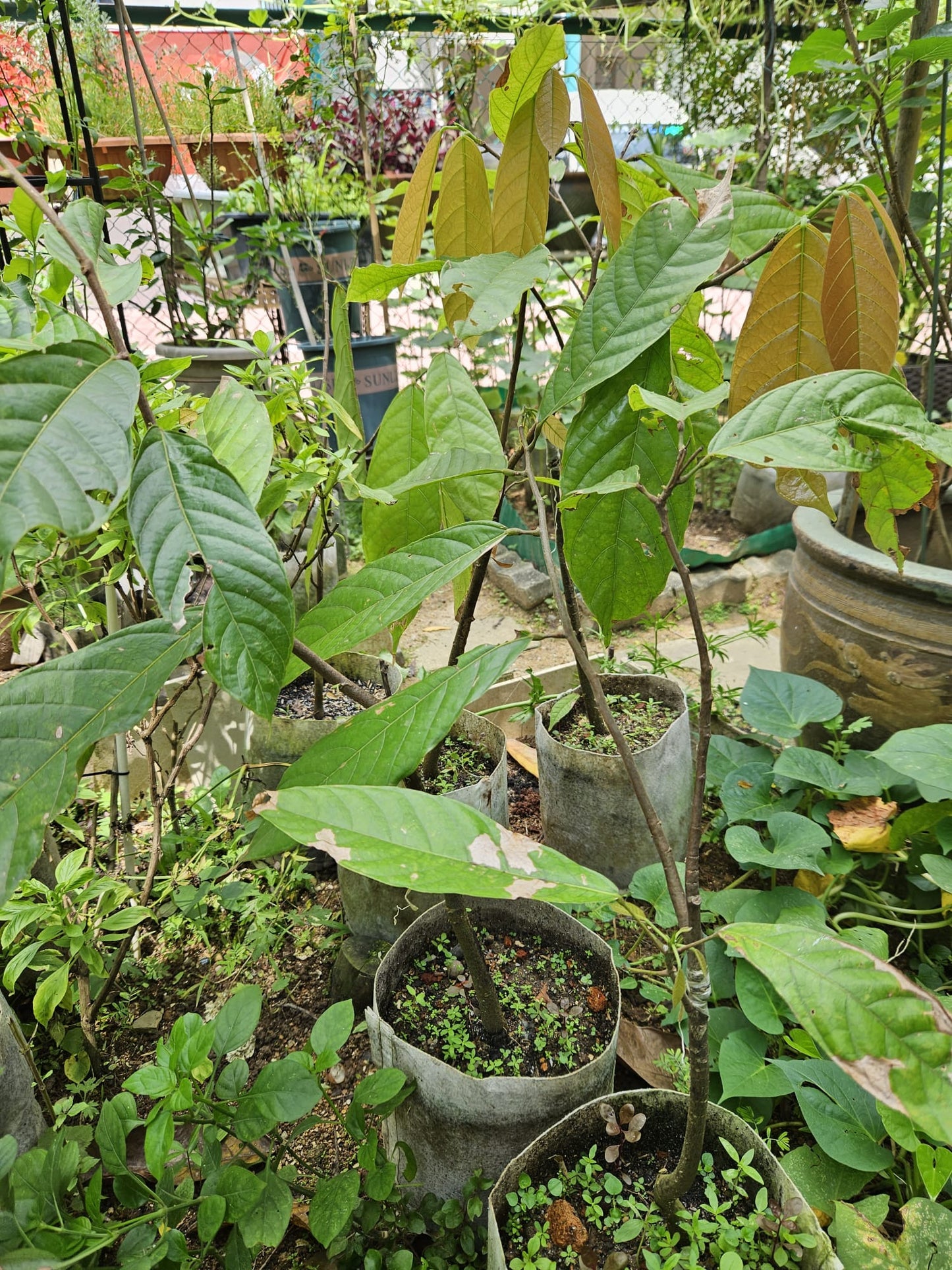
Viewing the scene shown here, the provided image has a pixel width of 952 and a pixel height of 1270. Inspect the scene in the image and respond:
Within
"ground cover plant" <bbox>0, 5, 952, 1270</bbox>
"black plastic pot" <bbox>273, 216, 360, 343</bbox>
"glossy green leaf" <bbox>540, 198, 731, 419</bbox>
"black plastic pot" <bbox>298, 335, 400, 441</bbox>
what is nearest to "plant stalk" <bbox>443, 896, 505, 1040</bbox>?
"ground cover plant" <bbox>0, 5, 952, 1270</bbox>

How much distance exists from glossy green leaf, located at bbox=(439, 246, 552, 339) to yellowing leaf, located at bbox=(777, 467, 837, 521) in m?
0.28

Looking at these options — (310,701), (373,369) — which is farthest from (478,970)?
(373,369)

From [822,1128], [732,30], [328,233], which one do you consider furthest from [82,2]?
[822,1128]

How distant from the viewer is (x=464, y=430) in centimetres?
78

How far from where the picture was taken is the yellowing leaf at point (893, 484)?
1.94ft

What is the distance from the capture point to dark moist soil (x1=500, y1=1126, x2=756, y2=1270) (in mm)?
749

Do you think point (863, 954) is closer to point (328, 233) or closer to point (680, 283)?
point (680, 283)

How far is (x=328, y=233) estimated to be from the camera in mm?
3146

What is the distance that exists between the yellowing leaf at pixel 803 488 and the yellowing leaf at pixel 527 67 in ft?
1.40

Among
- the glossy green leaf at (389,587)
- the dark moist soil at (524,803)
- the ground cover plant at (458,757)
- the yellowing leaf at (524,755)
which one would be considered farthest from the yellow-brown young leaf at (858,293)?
the yellowing leaf at (524,755)

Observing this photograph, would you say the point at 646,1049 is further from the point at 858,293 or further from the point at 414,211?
the point at 414,211

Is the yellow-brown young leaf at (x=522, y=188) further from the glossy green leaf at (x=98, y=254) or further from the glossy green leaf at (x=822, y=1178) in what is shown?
the glossy green leaf at (x=822, y=1178)

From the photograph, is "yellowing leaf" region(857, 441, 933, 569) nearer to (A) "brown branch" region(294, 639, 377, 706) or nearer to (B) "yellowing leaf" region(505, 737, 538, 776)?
(A) "brown branch" region(294, 639, 377, 706)

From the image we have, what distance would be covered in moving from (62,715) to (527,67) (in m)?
0.70
